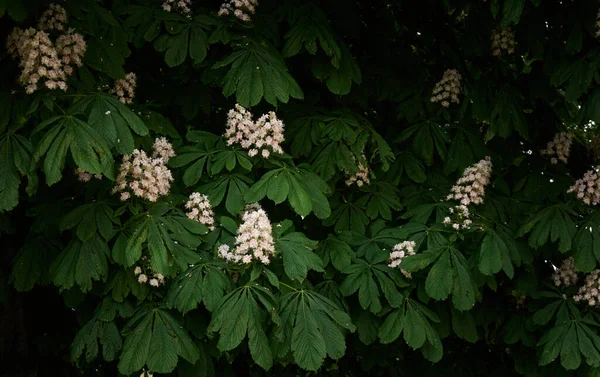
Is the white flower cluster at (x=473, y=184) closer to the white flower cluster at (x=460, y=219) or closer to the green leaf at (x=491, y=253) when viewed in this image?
the white flower cluster at (x=460, y=219)

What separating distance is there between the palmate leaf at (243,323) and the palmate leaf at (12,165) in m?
1.20

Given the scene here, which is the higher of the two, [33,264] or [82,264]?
[82,264]

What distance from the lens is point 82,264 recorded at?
4266mm

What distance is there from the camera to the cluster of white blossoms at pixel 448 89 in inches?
231

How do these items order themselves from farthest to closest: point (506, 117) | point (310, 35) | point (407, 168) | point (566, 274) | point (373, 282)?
point (407, 168) < point (506, 117) < point (566, 274) < point (310, 35) < point (373, 282)

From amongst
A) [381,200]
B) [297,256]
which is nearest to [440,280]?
[297,256]

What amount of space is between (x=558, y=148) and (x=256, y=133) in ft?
8.17

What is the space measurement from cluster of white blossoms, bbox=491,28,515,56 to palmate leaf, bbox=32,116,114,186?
3.24 metres

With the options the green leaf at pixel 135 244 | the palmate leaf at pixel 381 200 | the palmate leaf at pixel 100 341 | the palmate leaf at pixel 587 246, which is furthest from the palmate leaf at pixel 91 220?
the palmate leaf at pixel 587 246

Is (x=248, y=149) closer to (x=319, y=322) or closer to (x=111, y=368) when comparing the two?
(x=319, y=322)

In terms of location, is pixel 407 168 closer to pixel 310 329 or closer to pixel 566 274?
pixel 566 274

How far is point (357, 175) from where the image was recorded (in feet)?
17.9

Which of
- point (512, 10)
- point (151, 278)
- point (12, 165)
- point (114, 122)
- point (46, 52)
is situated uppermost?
point (512, 10)

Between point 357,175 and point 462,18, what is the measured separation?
260 cm
